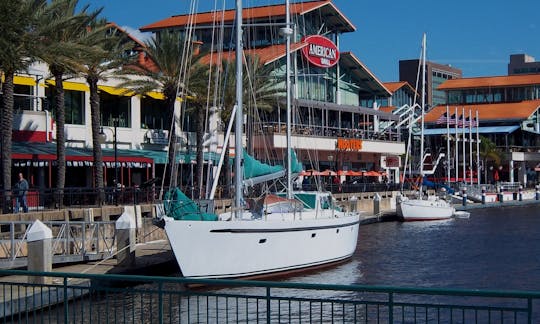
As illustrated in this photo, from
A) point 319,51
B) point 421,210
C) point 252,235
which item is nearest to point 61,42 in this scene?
point 252,235

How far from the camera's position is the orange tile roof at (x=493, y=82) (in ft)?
408

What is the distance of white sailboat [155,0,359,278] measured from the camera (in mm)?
25969

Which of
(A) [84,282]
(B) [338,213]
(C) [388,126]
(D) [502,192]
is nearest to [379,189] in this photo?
(C) [388,126]

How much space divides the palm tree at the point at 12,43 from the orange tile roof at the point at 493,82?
3859 inches

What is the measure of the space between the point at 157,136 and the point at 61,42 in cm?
2077

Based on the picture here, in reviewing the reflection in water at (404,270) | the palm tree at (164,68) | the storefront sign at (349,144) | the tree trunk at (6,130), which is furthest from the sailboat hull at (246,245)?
the storefront sign at (349,144)

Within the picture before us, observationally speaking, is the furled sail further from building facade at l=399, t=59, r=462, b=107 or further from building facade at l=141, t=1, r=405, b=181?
building facade at l=399, t=59, r=462, b=107

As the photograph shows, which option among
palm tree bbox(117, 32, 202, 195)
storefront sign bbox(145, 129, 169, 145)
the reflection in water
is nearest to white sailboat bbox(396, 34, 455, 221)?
the reflection in water

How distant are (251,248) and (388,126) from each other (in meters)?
63.7

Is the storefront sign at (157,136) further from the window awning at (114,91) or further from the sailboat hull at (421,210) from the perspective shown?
the sailboat hull at (421,210)

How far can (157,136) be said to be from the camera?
58.9 metres

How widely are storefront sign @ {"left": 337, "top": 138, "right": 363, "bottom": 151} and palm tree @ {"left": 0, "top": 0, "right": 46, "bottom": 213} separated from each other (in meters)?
40.8

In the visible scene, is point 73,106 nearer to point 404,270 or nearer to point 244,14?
point 244,14

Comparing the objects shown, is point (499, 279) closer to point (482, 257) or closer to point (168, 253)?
point (482, 257)
